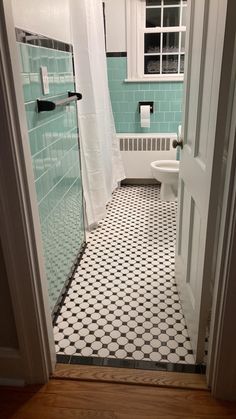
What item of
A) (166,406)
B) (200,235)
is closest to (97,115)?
(200,235)

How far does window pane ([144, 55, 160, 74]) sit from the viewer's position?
3.53 metres

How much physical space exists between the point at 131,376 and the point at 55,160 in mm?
1130

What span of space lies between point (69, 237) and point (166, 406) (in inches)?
44.5

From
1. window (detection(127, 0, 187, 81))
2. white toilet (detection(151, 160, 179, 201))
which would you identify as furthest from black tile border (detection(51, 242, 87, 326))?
window (detection(127, 0, 187, 81))

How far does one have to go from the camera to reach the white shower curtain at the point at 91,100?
2.26 m

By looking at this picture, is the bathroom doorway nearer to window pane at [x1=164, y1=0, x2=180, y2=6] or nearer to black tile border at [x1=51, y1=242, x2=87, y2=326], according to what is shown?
black tile border at [x1=51, y1=242, x2=87, y2=326]

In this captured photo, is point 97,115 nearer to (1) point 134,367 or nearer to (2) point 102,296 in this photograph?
(2) point 102,296

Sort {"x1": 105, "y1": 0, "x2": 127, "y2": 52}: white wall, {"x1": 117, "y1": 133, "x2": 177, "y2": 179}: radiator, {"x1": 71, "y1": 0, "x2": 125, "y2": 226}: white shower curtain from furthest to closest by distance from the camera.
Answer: {"x1": 117, "y1": 133, "x2": 177, "y2": 179}: radiator, {"x1": 105, "y1": 0, "x2": 127, "y2": 52}: white wall, {"x1": 71, "y1": 0, "x2": 125, "y2": 226}: white shower curtain

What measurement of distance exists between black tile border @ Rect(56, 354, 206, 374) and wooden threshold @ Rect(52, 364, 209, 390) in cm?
2

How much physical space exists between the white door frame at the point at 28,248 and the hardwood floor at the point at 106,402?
65mm

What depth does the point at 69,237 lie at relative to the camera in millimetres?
2084

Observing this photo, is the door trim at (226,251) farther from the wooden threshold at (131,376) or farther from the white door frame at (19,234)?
the white door frame at (19,234)

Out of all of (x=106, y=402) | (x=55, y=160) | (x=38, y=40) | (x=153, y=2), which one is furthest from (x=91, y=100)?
(x=106, y=402)

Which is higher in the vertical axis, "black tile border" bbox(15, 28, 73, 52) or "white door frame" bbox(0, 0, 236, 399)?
"black tile border" bbox(15, 28, 73, 52)
